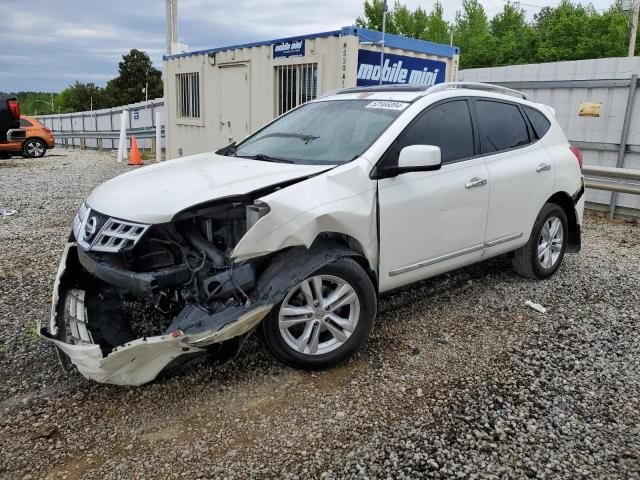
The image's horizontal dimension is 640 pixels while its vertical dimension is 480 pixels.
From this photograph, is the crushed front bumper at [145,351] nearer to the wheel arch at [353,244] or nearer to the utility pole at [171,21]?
the wheel arch at [353,244]

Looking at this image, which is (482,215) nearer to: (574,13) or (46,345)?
(46,345)

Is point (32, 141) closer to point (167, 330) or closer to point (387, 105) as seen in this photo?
point (387, 105)

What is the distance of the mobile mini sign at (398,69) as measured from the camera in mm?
8855

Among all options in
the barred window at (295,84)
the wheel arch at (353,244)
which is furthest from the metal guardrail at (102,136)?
the wheel arch at (353,244)

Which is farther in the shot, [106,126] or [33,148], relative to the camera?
[106,126]

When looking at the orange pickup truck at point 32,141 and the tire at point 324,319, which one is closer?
the tire at point 324,319

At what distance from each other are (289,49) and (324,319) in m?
7.01

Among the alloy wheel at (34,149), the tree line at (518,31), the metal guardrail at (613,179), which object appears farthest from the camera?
the tree line at (518,31)

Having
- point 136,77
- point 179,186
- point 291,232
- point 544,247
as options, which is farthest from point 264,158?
point 136,77

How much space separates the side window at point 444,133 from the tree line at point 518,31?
40505mm

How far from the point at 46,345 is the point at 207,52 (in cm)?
881

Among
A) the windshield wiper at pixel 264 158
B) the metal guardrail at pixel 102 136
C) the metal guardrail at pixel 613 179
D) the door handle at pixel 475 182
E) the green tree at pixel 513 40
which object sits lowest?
the metal guardrail at pixel 102 136

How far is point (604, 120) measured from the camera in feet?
29.1

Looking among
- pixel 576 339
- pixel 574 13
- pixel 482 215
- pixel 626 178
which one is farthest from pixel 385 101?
pixel 574 13
